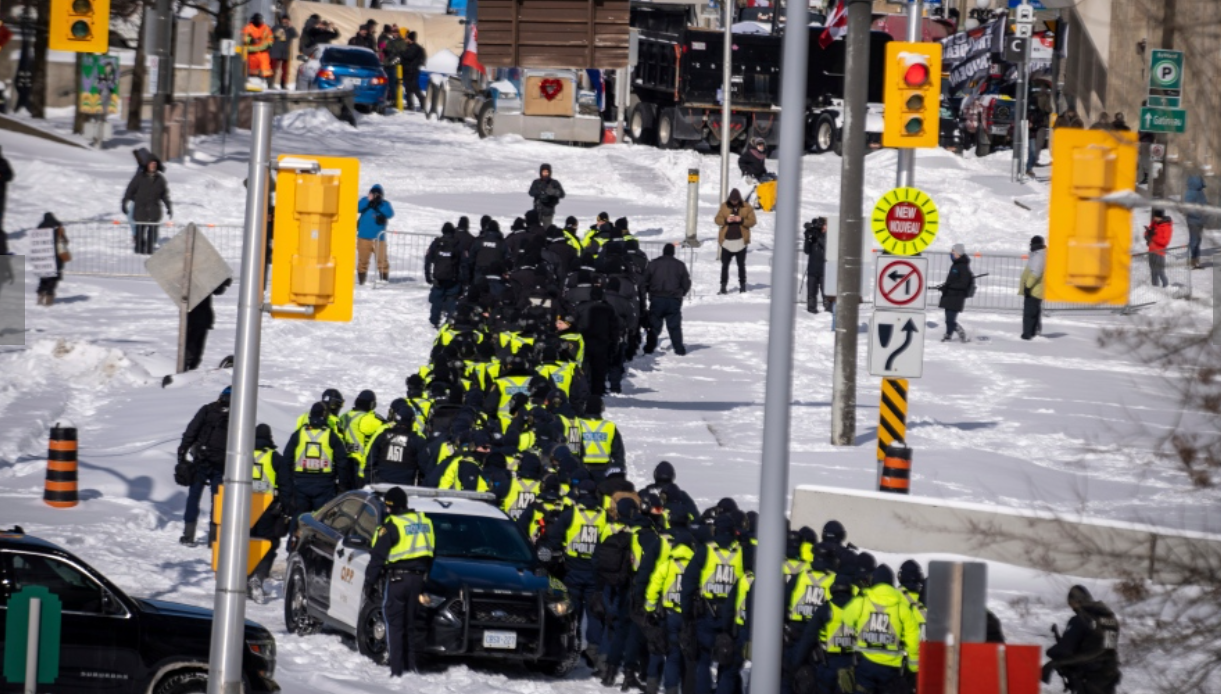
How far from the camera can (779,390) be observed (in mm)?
11484

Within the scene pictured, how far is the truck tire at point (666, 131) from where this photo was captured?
50.3 metres

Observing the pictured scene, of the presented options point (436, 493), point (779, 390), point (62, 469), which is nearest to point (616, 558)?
point (436, 493)

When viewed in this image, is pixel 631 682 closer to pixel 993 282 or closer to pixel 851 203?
pixel 851 203

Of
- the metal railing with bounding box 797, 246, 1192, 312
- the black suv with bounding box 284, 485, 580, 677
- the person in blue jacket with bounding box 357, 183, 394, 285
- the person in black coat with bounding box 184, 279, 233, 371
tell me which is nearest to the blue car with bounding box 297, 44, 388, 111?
the person in blue jacket with bounding box 357, 183, 394, 285

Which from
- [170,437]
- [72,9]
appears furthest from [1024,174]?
[72,9]

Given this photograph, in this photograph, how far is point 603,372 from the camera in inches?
1027

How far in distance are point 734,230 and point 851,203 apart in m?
10.4

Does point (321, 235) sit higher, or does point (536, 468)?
point (321, 235)

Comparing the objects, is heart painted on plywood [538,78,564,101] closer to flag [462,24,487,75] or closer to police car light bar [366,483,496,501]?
flag [462,24,487,75]

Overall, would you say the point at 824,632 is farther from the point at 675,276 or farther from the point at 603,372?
the point at 675,276

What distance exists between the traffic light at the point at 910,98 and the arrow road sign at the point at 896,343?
1988 millimetres

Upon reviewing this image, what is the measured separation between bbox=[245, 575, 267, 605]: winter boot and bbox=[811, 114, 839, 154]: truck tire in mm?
34017

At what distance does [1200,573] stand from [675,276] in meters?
19.3

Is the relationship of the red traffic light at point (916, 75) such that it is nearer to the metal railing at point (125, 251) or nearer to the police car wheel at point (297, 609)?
the police car wheel at point (297, 609)
